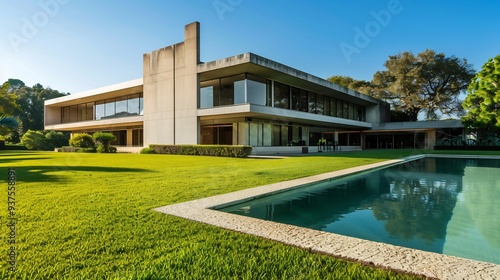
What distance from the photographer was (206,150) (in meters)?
19.2

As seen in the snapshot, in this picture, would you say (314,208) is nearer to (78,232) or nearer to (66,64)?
(78,232)

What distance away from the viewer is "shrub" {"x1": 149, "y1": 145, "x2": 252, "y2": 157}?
17666mm

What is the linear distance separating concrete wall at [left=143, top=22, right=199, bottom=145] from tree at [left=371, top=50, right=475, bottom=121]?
30443 millimetres

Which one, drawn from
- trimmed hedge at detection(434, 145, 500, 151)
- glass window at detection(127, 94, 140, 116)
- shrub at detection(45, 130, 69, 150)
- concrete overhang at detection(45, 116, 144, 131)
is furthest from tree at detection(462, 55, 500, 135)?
shrub at detection(45, 130, 69, 150)

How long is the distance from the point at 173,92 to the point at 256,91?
22.5ft

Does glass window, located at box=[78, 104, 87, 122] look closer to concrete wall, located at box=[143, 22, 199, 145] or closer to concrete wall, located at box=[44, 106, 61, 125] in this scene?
concrete wall, located at box=[44, 106, 61, 125]

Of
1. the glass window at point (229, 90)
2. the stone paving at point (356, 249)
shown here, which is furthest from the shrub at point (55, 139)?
the stone paving at point (356, 249)

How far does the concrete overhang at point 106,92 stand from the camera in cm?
A: 2691

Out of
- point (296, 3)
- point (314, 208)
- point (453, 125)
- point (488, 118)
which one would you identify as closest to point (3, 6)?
point (314, 208)

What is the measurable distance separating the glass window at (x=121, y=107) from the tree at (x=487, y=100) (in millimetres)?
34092

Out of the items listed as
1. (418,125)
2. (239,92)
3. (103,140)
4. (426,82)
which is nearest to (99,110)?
(103,140)

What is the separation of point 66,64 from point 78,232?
12547 mm

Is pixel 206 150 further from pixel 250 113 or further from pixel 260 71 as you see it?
pixel 260 71

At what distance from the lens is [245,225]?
11.7 feet
